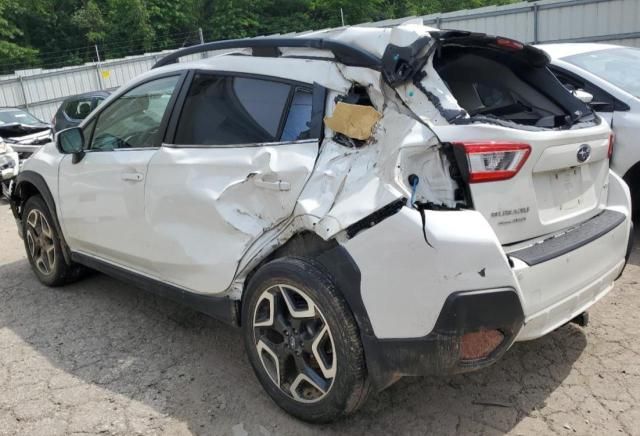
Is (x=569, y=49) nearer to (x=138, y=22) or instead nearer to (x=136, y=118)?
(x=136, y=118)

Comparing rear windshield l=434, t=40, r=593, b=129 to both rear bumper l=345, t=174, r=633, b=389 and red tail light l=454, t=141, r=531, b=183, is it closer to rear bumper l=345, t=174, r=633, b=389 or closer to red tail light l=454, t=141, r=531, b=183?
red tail light l=454, t=141, r=531, b=183

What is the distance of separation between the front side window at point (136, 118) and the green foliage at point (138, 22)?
29685 millimetres

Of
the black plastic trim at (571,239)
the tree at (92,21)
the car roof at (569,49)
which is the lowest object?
the black plastic trim at (571,239)

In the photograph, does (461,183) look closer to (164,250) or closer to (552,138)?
(552,138)

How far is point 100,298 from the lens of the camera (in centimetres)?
469

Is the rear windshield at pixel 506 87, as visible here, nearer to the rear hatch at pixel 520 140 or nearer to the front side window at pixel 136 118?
the rear hatch at pixel 520 140

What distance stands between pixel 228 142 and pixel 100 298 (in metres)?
2.16

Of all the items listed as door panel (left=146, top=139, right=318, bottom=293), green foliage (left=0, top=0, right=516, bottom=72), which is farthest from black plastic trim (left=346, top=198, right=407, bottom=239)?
green foliage (left=0, top=0, right=516, bottom=72)

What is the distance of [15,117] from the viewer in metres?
11.4

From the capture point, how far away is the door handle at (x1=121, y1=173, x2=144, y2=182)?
360cm

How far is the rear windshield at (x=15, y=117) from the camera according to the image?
1120 centimetres

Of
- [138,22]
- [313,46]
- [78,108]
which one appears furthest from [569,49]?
[138,22]

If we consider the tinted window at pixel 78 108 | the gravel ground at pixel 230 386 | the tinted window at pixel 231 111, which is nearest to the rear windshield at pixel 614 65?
the gravel ground at pixel 230 386

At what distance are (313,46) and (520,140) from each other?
1.11 metres
